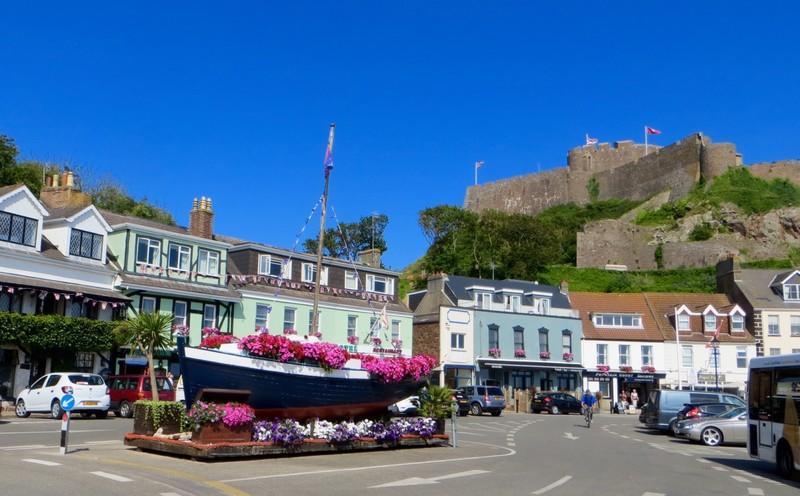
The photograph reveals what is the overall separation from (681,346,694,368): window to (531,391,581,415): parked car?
1325 centimetres

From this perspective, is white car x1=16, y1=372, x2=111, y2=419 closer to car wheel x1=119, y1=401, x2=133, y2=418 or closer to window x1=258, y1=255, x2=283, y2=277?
car wheel x1=119, y1=401, x2=133, y2=418

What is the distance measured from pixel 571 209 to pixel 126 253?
7591 cm

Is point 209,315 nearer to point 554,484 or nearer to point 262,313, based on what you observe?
point 262,313

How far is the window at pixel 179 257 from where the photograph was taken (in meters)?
38.8

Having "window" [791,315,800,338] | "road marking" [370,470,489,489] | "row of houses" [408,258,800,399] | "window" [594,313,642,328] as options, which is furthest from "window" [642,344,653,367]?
"road marking" [370,470,489,489]

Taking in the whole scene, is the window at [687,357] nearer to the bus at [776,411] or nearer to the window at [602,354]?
the window at [602,354]

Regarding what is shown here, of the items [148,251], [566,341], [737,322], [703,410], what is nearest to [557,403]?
[566,341]

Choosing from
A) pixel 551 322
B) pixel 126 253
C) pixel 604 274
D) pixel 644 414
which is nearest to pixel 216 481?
pixel 644 414

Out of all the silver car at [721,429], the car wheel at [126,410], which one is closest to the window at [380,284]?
the car wheel at [126,410]

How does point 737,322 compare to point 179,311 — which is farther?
point 737,322

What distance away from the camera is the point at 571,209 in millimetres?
103812

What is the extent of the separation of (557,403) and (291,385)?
1288 inches

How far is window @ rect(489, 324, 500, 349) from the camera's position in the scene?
52.6 metres

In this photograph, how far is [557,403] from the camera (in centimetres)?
4669
